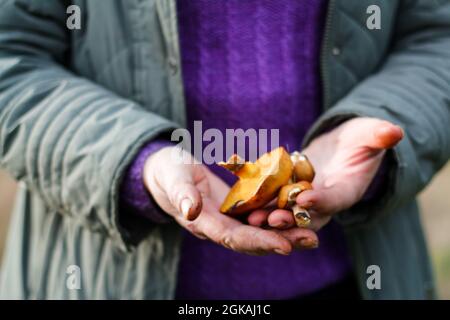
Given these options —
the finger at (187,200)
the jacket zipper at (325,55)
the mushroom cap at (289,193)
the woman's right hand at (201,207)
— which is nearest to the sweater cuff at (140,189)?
the woman's right hand at (201,207)

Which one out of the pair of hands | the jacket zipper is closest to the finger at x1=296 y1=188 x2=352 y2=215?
the pair of hands

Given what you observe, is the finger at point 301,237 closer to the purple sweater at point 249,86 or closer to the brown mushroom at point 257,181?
the brown mushroom at point 257,181

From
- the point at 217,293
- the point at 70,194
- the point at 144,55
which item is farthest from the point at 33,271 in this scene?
the point at 144,55

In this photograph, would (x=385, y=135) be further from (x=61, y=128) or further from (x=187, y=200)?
(x=61, y=128)

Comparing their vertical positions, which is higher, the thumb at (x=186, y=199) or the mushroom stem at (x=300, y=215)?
the thumb at (x=186, y=199)

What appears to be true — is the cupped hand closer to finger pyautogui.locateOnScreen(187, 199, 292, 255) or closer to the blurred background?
finger pyautogui.locateOnScreen(187, 199, 292, 255)
